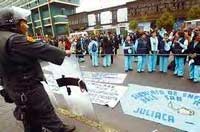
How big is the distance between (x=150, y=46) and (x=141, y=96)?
8373 mm

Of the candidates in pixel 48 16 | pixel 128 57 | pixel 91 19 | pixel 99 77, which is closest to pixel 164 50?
pixel 128 57

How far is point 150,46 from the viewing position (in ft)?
39.1

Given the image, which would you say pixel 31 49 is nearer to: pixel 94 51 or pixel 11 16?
pixel 11 16

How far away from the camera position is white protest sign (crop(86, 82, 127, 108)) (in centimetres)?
469

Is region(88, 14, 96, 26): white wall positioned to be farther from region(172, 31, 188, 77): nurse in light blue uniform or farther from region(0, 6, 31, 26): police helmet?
region(0, 6, 31, 26): police helmet

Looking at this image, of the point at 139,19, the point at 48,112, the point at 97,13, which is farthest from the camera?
the point at 97,13

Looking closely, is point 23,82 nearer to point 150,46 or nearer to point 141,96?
point 141,96

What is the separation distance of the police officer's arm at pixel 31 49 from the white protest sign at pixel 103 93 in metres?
1.80

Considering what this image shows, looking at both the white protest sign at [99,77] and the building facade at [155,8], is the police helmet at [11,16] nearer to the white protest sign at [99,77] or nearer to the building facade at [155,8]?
the white protest sign at [99,77]

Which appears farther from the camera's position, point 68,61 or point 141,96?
point 68,61

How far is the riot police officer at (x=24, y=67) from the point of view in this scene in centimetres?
299

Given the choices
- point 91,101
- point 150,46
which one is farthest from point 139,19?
point 91,101

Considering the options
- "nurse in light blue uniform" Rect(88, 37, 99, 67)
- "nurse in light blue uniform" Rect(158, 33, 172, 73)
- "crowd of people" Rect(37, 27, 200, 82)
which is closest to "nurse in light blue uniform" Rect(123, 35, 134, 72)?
"crowd of people" Rect(37, 27, 200, 82)

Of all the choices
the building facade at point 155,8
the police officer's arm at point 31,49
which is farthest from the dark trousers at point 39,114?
the building facade at point 155,8
